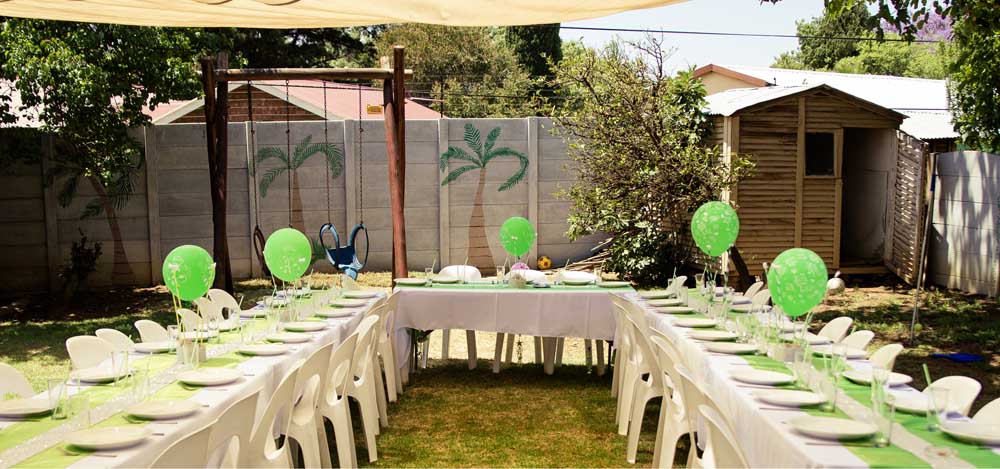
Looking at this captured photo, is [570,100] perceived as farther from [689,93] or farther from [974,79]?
[974,79]

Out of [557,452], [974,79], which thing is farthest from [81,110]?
[974,79]

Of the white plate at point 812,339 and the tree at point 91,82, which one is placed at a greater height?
the tree at point 91,82

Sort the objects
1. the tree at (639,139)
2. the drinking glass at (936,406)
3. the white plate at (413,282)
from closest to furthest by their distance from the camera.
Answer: the drinking glass at (936,406) < the white plate at (413,282) < the tree at (639,139)

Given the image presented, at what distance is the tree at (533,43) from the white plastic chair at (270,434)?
2624 cm

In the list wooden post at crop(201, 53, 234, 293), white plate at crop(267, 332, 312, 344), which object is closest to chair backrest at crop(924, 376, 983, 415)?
white plate at crop(267, 332, 312, 344)

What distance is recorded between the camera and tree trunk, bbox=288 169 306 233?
41.8 feet

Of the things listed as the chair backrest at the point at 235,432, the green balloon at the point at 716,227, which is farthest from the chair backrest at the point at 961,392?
the chair backrest at the point at 235,432

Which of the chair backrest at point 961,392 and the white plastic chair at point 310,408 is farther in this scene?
the white plastic chair at point 310,408

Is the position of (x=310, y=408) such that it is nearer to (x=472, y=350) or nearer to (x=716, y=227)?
(x=716, y=227)

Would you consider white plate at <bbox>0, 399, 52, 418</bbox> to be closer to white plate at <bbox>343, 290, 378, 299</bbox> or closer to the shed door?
white plate at <bbox>343, 290, 378, 299</bbox>

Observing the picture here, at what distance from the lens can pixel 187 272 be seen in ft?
16.0

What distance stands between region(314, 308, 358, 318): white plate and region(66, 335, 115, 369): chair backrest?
161cm

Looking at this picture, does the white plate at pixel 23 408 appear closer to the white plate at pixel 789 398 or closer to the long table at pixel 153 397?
the long table at pixel 153 397

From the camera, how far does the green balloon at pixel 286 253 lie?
241 inches
